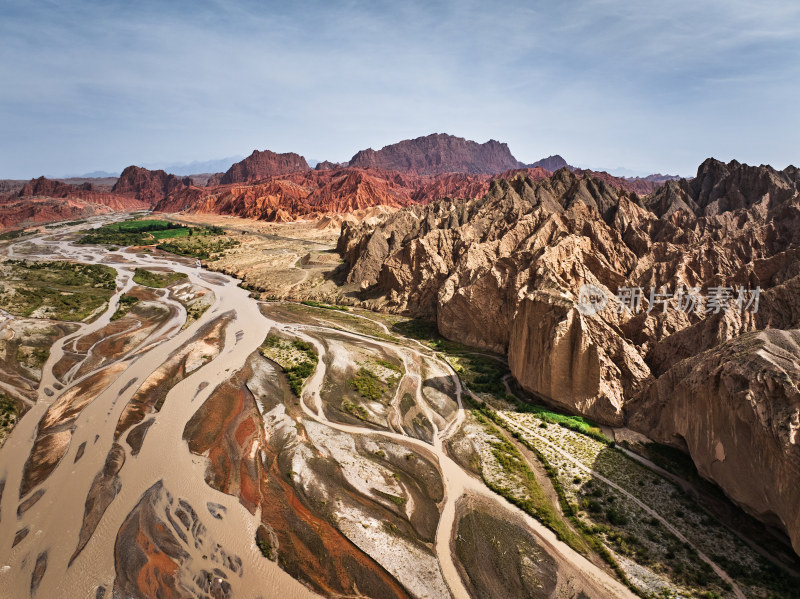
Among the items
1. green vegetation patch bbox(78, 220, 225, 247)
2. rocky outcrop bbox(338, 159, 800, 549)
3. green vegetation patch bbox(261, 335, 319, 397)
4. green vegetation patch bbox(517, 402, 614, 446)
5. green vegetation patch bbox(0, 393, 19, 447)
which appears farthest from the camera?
green vegetation patch bbox(78, 220, 225, 247)

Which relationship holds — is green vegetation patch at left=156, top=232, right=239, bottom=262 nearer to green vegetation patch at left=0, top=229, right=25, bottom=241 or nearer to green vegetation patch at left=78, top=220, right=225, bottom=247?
green vegetation patch at left=78, top=220, right=225, bottom=247

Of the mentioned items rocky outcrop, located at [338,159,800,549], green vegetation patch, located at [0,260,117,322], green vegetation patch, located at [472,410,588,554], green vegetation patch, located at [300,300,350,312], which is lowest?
green vegetation patch, located at [472,410,588,554]

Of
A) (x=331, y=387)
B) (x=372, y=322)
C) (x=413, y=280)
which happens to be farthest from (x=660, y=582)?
(x=413, y=280)

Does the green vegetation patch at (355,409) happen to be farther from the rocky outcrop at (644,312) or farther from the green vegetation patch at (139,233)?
the green vegetation patch at (139,233)

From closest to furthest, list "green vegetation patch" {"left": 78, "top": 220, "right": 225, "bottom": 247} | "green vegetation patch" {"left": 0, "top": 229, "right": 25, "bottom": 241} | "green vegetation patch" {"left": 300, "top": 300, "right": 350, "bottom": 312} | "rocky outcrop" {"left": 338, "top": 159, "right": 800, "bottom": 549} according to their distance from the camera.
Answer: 1. "rocky outcrop" {"left": 338, "top": 159, "right": 800, "bottom": 549}
2. "green vegetation patch" {"left": 300, "top": 300, "right": 350, "bottom": 312}
3. "green vegetation patch" {"left": 78, "top": 220, "right": 225, "bottom": 247}
4. "green vegetation patch" {"left": 0, "top": 229, "right": 25, "bottom": 241}

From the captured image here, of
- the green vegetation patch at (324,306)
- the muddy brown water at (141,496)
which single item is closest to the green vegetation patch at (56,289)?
the muddy brown water at (141,496)

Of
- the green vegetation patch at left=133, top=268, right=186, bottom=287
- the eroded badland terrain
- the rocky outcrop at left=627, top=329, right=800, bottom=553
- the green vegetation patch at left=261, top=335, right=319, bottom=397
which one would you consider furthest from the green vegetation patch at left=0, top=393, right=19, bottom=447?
the rocky outcrop at left=627, top=329, right=800, bottom=553
